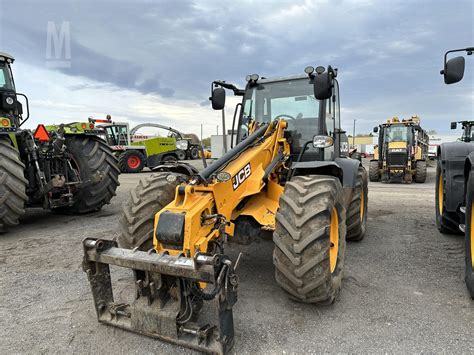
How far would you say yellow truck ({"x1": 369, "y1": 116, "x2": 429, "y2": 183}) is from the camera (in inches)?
534

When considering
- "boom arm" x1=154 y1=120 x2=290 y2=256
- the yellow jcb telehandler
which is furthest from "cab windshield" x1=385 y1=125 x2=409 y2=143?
"boom arm" x1=154 y1=120 x2=290 y2=256

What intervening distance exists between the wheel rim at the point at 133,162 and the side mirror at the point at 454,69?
1631 centimetres

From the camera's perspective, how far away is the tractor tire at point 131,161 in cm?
1777

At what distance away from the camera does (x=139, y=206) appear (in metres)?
3.36

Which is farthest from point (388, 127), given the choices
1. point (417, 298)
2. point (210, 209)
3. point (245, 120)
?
point (210, 209)

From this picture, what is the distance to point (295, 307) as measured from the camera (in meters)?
3.05

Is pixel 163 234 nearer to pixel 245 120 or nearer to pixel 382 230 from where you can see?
pixel 245 120

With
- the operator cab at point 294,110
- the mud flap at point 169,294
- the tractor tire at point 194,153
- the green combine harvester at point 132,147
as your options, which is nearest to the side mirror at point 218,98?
the operator cab at point 294,110

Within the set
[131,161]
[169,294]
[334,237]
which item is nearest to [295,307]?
[334,237]

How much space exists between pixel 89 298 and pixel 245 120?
2989mm

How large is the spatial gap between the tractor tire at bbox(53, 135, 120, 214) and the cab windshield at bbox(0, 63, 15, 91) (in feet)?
5.10

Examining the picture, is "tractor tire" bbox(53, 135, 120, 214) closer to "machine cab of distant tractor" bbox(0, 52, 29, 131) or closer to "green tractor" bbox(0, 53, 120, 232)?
"green tractor" bbox(0, 53, 120, 232)

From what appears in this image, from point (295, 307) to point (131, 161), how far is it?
16265 millimetres

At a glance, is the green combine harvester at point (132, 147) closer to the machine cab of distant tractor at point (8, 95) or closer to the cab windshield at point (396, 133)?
the cab windshield at point (396, 133)
